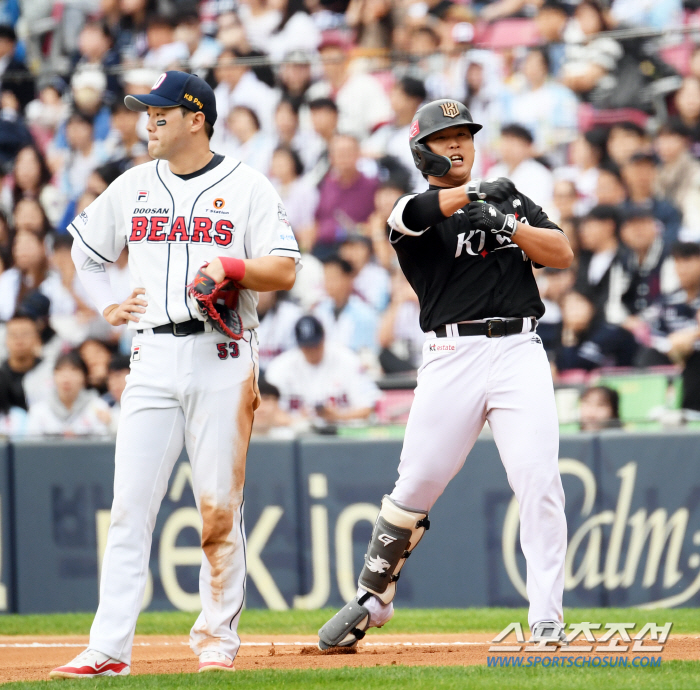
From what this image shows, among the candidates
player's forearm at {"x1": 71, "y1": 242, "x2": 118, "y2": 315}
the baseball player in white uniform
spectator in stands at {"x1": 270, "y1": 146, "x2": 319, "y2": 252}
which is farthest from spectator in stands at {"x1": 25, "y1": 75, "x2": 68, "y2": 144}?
the baseball player in white uniform

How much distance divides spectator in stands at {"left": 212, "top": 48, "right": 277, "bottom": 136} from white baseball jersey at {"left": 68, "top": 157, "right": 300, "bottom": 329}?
22.4 ft

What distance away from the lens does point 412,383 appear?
9.23 m

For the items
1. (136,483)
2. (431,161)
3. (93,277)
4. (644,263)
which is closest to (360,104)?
(644,263)

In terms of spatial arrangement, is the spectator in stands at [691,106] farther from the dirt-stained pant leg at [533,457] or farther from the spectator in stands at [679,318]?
the dirt-stained pant leg at [533,457]

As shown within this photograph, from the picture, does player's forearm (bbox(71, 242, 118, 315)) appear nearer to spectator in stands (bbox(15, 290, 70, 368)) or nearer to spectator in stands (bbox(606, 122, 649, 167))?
spectator in stands (bbox(15, 290, 70, 368))

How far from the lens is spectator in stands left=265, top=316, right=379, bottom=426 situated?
9305 millimetres

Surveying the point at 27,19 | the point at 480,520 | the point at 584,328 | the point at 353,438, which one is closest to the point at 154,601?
the point at 353,438

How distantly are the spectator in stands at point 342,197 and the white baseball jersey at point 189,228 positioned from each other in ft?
19.5

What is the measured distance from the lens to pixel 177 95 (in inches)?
176

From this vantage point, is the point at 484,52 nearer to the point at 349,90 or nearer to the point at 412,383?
the point at 349,90

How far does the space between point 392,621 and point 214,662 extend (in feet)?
9.44

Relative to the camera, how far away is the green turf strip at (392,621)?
6.54 metres

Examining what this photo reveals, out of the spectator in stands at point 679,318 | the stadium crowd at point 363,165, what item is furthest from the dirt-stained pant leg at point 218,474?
the spectator in stands at point 679,318

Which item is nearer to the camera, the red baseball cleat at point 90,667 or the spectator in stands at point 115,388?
the red baseball cleat at point 90,667
